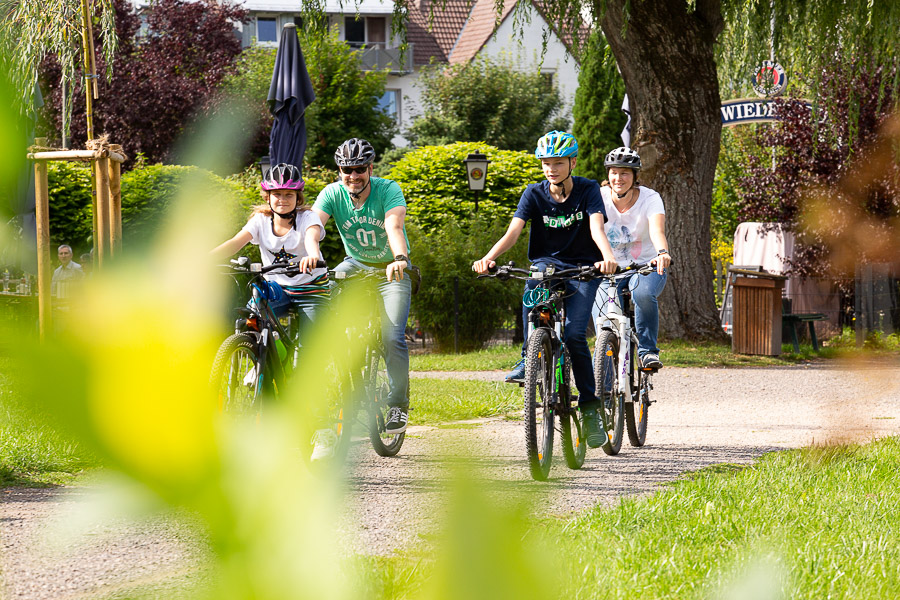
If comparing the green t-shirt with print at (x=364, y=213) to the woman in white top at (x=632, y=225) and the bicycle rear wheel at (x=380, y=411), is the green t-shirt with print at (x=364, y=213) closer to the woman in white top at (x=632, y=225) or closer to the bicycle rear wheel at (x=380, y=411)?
the bicycle rear wheel at (x=380, y=411)

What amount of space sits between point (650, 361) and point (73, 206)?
17.5 ft

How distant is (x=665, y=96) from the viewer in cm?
1316

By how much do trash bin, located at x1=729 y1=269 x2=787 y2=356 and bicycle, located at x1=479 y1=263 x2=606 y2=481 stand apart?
7980 mm

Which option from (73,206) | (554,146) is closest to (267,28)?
(554,146)

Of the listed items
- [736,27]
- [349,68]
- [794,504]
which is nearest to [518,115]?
[349,68]

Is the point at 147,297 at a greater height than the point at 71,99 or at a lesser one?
lesser

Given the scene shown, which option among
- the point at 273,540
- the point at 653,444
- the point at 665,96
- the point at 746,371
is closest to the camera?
the point at 273,540

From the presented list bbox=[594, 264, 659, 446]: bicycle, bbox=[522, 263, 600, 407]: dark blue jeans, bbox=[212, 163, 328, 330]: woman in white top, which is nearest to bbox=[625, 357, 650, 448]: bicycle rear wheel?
bbox=[594, 264, 659, 446]: bicycle

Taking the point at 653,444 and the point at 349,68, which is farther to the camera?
the point at 349,68

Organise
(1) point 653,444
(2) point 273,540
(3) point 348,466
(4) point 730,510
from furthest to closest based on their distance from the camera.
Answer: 1. (1) point 653,444
2. (4) point 730,510
3. (3) point 348,466
4. (2) point 273,540

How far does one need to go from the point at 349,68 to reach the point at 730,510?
30.3m

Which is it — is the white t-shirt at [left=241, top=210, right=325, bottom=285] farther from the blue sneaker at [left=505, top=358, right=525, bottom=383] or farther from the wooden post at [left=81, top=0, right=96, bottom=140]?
the wooden post at [left=81, top=0, right=96, bottom=140]

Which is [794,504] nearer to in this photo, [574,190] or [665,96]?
[574,190]

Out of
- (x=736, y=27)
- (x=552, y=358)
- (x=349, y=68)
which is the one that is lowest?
(x=552, y=358)
